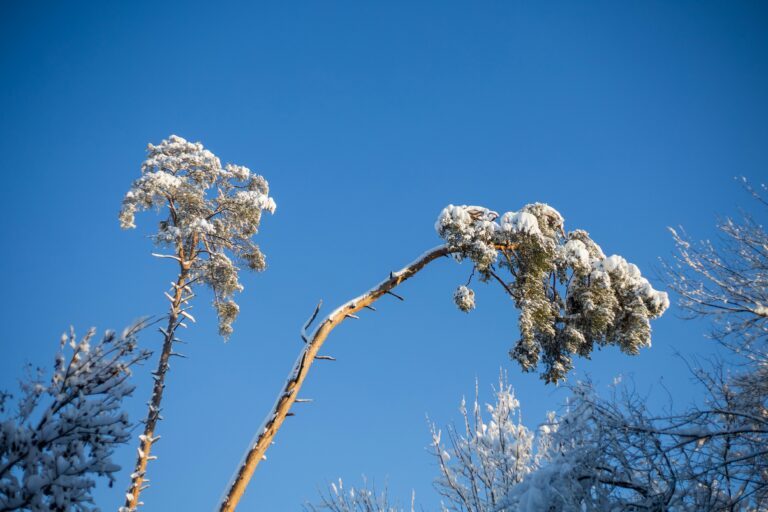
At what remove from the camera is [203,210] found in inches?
552

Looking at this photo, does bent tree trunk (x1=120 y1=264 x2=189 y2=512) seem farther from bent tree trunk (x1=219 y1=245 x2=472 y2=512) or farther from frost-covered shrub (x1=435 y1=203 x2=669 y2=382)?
frost-covered shrub (x1=435 y1=203 x2=669 y2=382)

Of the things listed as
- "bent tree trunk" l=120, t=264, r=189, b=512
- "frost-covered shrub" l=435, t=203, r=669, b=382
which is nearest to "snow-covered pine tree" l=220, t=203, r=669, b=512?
"frost-covered shrub" l=435, t=203, r=669, b=382

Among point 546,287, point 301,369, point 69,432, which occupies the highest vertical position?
point 546,287

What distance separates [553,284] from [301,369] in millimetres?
5345

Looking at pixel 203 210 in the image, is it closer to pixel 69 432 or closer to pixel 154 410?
pixel 154 410

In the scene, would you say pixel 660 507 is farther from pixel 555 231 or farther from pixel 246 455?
pixel 555 231

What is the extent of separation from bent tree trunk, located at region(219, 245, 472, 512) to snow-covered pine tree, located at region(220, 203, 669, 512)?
2cm

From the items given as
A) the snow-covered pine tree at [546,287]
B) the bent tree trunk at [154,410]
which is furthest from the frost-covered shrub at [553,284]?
the bent tree trunk at [154,410]

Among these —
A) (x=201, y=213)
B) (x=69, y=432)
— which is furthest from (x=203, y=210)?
(x=69, y=432)

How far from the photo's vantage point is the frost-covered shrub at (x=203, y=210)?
13273 millimetres

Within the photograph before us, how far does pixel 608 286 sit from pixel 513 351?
2093mm

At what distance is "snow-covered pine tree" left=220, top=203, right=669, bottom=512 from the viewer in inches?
369

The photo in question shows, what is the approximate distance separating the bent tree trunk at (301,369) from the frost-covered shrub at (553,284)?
633 mm

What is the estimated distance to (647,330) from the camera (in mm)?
10008
